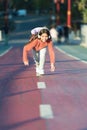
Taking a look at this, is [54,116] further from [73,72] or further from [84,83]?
[73,72]

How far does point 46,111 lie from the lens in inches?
447

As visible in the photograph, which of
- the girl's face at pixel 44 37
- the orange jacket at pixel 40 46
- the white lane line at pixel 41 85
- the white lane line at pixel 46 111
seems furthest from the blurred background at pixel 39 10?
the white lane line at pixel 46 111

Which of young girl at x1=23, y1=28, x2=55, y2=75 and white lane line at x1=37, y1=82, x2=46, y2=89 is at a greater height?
young girl at x1=23, y1=28, x2=55, y2=75

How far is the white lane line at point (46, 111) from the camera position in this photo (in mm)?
10773

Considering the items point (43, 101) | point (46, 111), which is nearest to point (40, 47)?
point (43, 101)

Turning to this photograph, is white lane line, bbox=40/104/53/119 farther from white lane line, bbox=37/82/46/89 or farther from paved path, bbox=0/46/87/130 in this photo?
white lane line, bbox=37/82/46/89

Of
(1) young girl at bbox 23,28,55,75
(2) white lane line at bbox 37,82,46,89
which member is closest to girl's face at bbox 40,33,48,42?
(1) young girl at bbox 23,28,55,75

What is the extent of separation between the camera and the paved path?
33.2ft

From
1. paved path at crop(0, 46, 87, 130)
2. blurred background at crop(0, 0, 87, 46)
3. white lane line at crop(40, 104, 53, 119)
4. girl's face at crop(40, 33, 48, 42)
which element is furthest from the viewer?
blurred background at crop(0, 0, 87, 46)

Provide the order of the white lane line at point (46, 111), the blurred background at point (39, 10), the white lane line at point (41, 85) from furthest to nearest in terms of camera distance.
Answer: the blurred background at point (39, 10) → the white lane line at point (41, 85) → the white lane line at point (46, 111)

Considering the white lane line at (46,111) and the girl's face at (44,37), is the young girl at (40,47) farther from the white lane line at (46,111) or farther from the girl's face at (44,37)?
the white lane line at (46,111)

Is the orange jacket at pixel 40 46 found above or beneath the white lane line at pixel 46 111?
beneath

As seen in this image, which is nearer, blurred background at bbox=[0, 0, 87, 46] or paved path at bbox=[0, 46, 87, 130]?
paved path at bbox=[0, 46, 87, 130]

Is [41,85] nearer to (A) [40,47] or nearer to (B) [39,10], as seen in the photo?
(A) [40,47]
